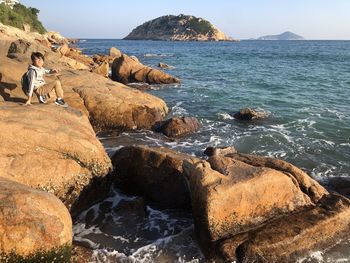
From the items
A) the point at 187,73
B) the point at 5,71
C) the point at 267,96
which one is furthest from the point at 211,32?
the point at 5,71

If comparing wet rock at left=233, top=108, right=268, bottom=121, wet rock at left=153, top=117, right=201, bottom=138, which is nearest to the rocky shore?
wet rock at left=153, top=117, right=201, bottom=138

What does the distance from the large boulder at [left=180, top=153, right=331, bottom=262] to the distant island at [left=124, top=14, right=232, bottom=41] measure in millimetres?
164052

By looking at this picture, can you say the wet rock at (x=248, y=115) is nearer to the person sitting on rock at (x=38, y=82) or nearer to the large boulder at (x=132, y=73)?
the person sitting on rock at (x=38, y=82)

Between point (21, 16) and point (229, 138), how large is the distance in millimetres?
70057

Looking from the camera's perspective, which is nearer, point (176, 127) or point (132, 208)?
point (132, 208)

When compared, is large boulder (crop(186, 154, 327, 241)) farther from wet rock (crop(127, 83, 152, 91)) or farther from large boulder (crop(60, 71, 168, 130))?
wet rock (crop(127, 83, 152, 91))

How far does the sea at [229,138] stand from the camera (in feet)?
26.0

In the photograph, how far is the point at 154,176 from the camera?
9406 millimetres

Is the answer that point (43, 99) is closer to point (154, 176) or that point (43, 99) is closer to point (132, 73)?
point (154, 176)

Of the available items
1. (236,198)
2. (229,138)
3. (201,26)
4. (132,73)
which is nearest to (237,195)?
(236,198)

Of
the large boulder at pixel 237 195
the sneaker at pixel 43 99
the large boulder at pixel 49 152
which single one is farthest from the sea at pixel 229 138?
the sneaker at pixel 43 99

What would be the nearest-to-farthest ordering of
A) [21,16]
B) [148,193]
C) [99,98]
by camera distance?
1. [148,193]
2. [99,98]
3. [21,16]

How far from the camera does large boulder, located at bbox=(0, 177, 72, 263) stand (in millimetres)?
5805

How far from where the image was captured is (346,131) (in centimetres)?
1627
